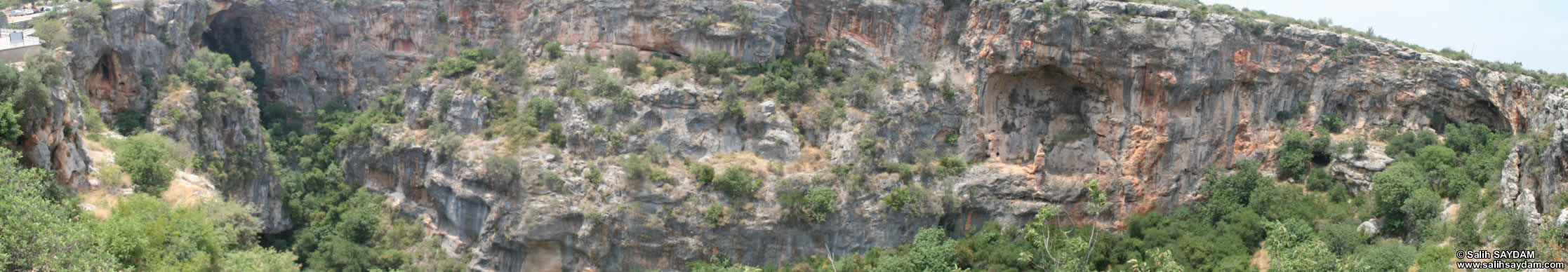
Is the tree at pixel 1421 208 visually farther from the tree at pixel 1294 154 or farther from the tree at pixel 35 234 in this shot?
the tree at pixel 35 234

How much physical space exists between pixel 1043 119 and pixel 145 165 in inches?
1259

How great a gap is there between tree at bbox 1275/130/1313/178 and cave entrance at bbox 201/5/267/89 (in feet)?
142

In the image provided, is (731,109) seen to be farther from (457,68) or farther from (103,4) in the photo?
(103,4)

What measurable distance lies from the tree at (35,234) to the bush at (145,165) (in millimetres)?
8509

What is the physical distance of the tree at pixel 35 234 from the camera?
18922mm

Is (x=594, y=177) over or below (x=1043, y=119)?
below

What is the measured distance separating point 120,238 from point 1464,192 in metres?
38.2

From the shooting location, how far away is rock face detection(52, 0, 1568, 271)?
38.8 m

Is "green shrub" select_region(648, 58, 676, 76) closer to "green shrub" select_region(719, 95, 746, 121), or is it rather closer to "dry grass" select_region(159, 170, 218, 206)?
"green shrub" select_region(719, 95, 746, 121)

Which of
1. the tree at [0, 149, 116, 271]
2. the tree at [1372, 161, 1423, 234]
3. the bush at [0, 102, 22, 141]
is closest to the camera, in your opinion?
the tree at [0, 149, 116, 271]

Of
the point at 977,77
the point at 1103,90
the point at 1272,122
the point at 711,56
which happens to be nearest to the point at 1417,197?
the point at 1272,122

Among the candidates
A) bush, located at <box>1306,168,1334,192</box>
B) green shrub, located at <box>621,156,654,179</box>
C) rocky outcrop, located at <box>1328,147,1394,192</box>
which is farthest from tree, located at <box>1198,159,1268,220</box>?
green shrub, located at <box>621,156,654,179</box>

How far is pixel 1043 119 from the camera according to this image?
44.6 metres

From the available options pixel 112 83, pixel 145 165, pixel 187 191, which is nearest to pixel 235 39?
pixel 112 83
